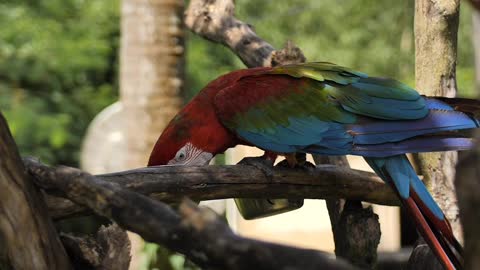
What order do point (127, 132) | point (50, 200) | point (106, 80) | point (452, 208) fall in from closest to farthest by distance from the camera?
1. point (50, 200)
2. point (452, 208)
3. point (127, 132)
4. point (106, 80)

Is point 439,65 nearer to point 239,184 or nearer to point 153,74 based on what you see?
point 239,184

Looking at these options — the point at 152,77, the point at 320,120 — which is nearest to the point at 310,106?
the point at 320,120

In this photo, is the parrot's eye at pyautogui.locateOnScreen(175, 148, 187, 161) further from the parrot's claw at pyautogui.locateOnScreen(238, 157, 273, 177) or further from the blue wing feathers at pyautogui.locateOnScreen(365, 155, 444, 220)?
the blue wing feathers at pyautogui.locateOnScreen(365, 155, 444, 220)

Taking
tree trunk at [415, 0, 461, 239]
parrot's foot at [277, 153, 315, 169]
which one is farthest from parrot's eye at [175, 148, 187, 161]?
tree trunk at [415, 0, 461, 239]

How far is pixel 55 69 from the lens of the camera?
20.0 ft

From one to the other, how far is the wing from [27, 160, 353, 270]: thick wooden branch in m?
0.76

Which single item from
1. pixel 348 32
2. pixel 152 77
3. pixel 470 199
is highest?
pixel 348 32

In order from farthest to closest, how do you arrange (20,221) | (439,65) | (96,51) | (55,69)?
(96,51)
(55,69)
(439,65)
(20,221)

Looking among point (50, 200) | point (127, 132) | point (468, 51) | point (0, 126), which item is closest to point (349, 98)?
point (50, 200)

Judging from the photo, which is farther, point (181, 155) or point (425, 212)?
point (181, 155)

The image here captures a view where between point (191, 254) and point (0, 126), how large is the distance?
451mm

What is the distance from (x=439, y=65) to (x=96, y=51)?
13.7 ft

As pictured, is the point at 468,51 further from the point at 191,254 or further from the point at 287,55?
the point at 191,254

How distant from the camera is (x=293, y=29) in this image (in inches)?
316
